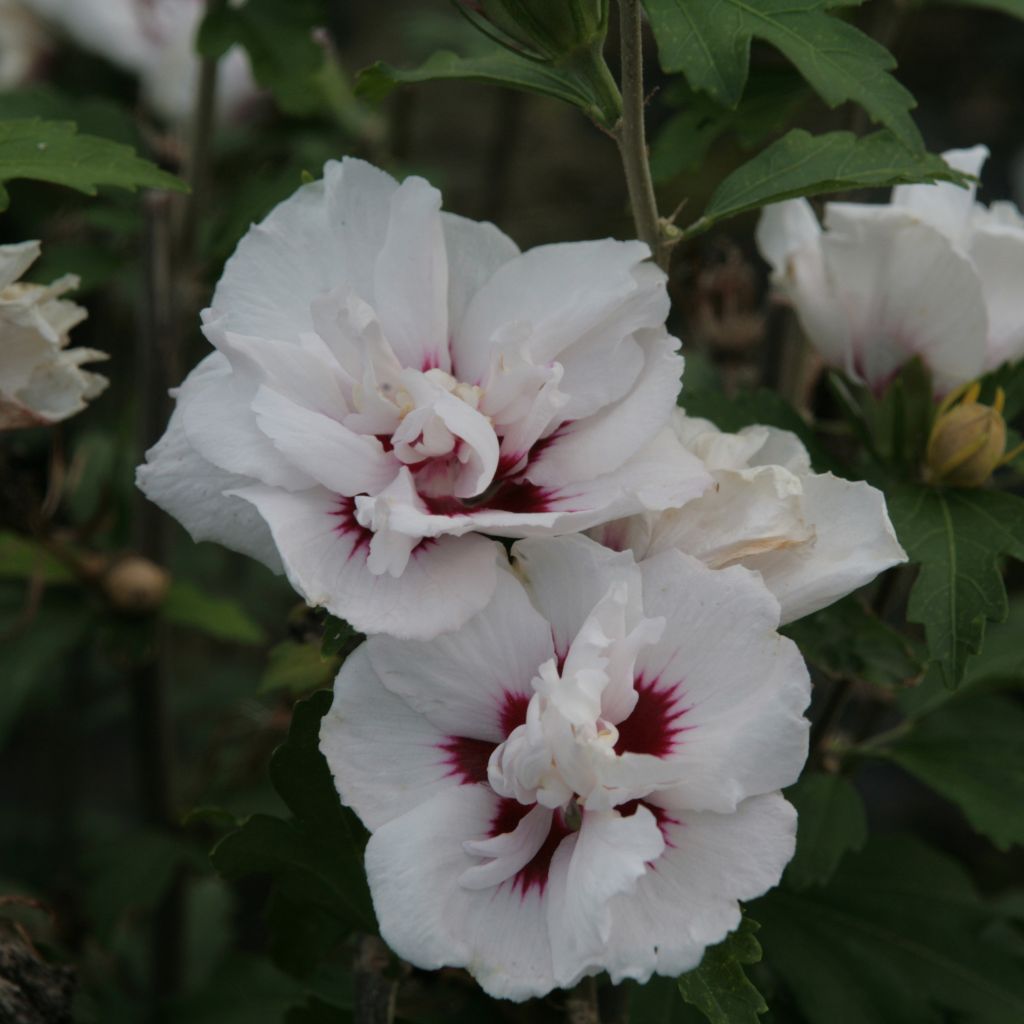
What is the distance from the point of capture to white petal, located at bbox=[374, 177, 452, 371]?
0.63 meters

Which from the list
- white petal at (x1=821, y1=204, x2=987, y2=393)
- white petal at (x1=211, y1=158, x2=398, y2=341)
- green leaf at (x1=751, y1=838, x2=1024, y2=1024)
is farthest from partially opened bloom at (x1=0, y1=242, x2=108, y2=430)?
green leaf at (x1=751, y1=838, x2=1024, y2=1024)

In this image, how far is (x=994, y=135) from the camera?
3.21 m

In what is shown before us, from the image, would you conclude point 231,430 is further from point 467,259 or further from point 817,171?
point 817,171

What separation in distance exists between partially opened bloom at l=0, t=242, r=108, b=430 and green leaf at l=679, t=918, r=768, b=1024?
17.5 inches

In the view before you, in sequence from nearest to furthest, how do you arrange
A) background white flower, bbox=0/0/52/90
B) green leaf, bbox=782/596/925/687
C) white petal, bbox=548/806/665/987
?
1. white petal, bbox=548/806/665/987
2. green leaf, bbox=782/596/925/687
3. background white flower, bbox=0/0/52/90

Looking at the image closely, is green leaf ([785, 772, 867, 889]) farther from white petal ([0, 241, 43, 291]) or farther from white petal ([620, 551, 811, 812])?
white petal ([0, 241, 43, 291])

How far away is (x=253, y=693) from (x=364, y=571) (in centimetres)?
87

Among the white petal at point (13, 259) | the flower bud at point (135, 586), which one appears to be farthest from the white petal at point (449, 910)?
the flower bud at point (135, 586)

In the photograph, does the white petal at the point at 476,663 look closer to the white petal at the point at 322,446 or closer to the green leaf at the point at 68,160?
the white petal at the point at 322,446

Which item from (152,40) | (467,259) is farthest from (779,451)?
(152,40)

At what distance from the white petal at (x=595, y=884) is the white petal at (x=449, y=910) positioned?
0.02 metres

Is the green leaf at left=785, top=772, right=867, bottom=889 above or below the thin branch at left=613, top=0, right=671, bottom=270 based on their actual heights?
below

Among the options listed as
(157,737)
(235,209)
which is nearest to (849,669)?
(235,209)

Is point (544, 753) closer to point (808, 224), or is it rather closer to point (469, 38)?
point (808, 224)
